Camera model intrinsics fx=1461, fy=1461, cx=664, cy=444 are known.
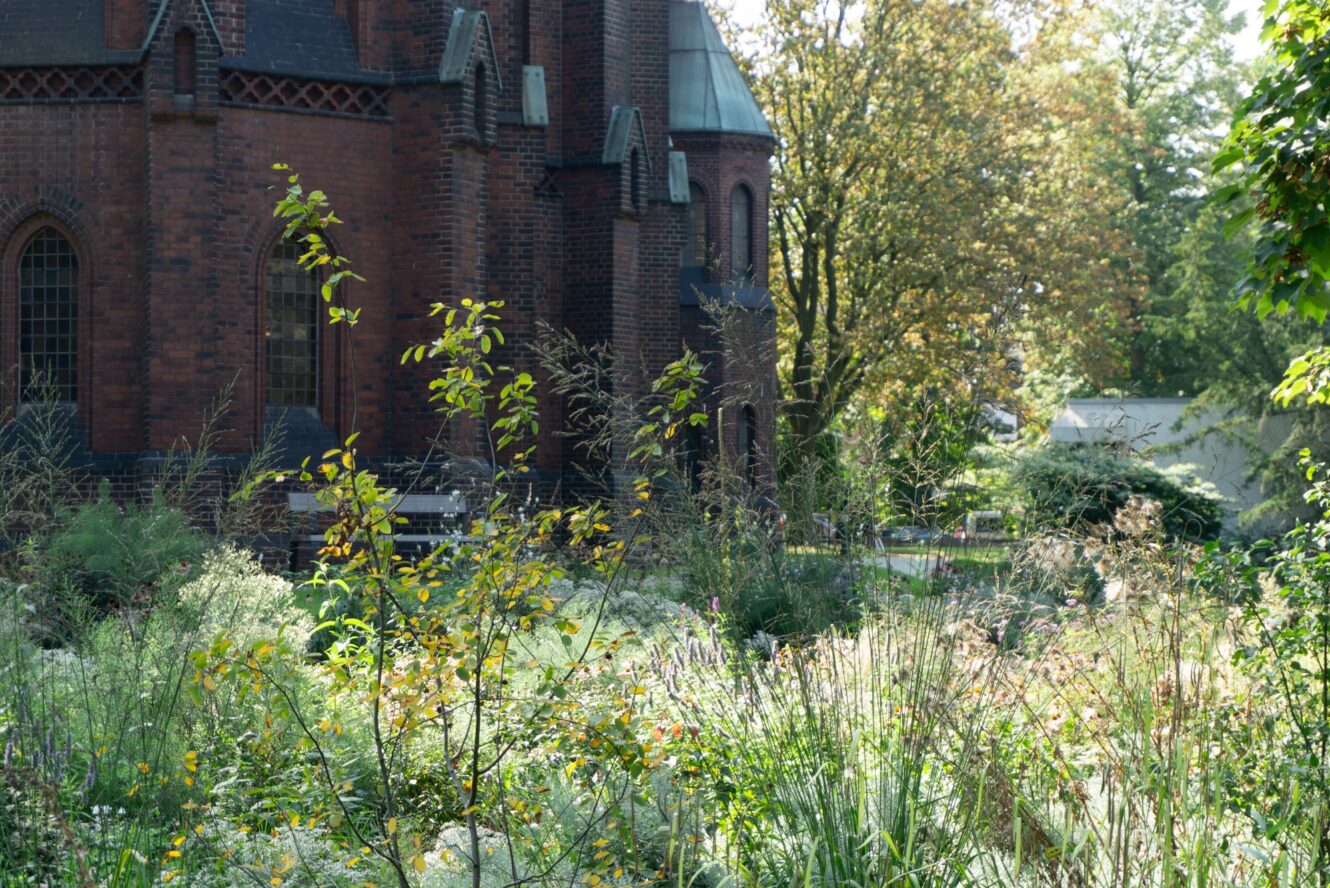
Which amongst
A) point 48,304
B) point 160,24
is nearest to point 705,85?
point 160,24

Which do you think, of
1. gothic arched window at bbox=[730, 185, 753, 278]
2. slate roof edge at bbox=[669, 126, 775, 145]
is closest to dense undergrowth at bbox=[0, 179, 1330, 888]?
gothic arched window at bbox=[730, 185, 753, 278]

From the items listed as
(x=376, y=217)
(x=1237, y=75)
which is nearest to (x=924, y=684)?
(x=376, y=217)

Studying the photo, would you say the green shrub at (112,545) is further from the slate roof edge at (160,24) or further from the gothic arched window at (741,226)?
the gothic arched window at (741,226)

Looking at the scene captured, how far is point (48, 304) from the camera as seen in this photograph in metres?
19.2

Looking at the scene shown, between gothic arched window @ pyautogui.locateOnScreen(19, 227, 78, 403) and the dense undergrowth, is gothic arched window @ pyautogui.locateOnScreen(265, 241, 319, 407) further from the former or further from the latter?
the dense undergrowth

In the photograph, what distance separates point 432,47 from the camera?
19.2 metres

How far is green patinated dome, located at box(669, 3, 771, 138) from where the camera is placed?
29.1m

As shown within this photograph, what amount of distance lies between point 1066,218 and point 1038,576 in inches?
1100

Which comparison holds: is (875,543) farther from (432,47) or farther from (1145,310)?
(1145,310)

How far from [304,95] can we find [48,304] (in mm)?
4374

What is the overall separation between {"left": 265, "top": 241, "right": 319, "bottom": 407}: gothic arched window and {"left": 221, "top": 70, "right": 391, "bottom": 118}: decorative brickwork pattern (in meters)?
1.80

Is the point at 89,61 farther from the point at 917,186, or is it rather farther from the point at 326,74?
the point at 917,186

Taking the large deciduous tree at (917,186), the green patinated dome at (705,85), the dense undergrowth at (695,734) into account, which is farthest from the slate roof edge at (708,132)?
the dense undergrowth at (695,734)

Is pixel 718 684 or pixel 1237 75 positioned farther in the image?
pixel 1237 75
